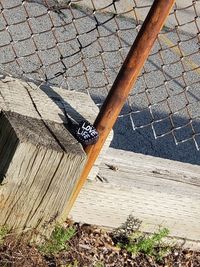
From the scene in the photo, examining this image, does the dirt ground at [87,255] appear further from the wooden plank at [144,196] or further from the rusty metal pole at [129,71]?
the rusty metal pole at [129,71]

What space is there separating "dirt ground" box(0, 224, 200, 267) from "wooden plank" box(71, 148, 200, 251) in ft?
0.31

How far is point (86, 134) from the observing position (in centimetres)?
366

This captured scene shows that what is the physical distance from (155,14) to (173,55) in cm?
709

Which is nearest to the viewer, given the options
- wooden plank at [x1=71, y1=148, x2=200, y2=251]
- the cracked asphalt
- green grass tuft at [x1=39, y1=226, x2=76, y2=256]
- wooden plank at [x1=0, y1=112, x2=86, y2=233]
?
wooden plank at [x1=0, y1=112, x2=86, y2=233]

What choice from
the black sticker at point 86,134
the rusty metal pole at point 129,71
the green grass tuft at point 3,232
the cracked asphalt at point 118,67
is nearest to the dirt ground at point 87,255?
the green grass tuft at point 3,232

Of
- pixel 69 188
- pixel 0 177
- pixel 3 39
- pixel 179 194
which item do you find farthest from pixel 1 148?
pixel 3 39

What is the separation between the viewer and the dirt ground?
3.75 m

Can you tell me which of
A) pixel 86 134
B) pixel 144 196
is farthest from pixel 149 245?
pixel 86 134

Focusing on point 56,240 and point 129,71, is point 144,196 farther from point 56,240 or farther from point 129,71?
point 129,71

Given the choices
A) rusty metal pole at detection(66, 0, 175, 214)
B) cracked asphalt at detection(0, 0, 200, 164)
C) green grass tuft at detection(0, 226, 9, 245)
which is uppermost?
cracked asphalt at detection(0, 0, 200, 164)

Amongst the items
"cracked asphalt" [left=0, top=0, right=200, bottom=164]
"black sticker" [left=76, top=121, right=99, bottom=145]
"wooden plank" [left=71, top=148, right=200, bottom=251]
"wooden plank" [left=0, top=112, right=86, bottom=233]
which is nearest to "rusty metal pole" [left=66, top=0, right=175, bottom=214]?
"black sticker" [left=76, top=121, right=99, bottom=145]

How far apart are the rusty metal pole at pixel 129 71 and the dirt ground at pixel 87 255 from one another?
41cm

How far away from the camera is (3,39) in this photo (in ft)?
28.5

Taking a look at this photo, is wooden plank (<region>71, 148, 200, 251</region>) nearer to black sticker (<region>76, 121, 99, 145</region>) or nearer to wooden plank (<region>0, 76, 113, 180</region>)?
wooden plank (<region>0, 76, 113, 180</region>)
